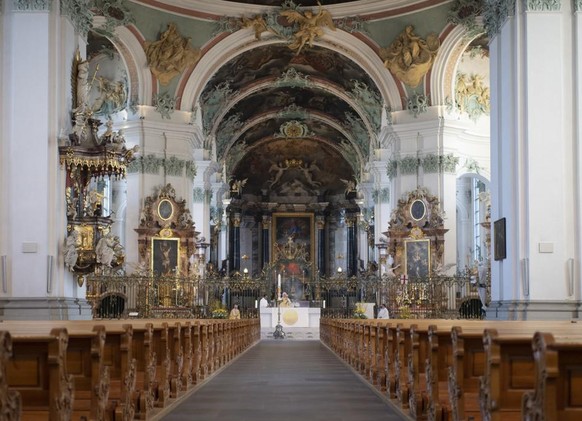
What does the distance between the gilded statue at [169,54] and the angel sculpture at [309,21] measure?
12.0 ft

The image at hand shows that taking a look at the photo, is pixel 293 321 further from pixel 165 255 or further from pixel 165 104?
pixel 165 104

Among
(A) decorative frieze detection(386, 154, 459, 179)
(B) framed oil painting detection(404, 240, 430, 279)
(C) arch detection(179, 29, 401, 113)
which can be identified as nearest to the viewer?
(B) framed oil painting detection(404, 240, 430, 279)

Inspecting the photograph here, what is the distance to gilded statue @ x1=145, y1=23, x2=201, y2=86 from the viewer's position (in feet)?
96.1

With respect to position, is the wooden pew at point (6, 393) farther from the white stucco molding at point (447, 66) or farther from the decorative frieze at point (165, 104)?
the white stucco molding at point (447, 66)

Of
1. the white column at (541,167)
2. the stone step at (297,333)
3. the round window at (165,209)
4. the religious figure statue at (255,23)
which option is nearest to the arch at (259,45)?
the religious figure statue at (255,23)

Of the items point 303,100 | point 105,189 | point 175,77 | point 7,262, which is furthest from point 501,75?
point 303,100

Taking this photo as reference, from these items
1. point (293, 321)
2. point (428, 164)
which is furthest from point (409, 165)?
point (293, 321)

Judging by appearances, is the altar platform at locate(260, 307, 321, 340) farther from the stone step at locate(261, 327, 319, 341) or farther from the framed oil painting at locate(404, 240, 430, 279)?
the framed oil painting at locate(404, 240, 430, 279)

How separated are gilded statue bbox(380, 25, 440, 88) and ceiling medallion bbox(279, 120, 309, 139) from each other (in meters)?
16.7

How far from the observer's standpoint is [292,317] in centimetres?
3481

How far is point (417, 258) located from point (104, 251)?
14.3 metres

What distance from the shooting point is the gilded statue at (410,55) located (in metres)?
30.0

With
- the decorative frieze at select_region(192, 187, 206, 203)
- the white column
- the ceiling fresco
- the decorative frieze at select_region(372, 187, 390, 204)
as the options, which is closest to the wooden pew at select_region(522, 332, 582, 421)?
the white column

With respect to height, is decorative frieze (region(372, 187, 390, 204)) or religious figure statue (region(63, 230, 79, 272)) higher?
decorative frieze (region(372, 187, 390, 204))
